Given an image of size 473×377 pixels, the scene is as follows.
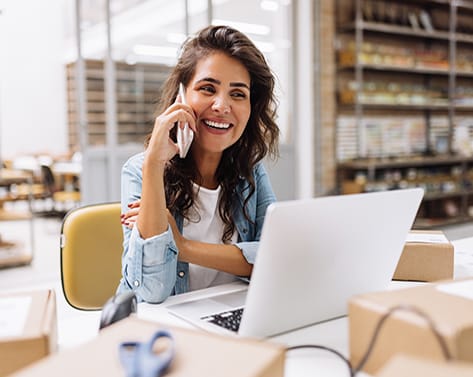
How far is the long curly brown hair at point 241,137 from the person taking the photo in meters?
1.42

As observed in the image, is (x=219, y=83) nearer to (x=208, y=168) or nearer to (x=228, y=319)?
(x=208, y=168)

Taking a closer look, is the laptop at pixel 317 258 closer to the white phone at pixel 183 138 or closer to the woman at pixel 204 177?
the woman at pixel 204 177

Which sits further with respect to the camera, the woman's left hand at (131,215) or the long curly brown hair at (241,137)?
the long curly brown hair at (241,137)

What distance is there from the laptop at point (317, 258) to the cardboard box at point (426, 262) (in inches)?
12.8

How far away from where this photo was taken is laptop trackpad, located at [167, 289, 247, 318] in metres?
1.12

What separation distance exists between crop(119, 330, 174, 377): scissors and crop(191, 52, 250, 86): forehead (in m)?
0.85

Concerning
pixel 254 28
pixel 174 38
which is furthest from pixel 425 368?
pixel 254 28

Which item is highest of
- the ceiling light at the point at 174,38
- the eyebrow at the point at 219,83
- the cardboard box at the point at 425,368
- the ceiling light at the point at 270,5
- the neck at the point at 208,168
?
the ceiling light at the point at 270,5

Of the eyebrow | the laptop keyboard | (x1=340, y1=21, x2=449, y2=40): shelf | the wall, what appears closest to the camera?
the laptop keyboard

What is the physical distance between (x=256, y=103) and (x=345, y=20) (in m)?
3.70

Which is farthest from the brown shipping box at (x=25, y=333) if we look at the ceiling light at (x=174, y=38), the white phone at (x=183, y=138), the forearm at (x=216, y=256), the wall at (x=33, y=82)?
the wall at (x=33, y=82)

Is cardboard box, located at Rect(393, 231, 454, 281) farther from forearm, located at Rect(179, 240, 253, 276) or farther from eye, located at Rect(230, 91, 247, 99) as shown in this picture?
eye, located at Rect(230, 91, 247, 99)

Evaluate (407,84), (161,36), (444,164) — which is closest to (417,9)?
(407,84)

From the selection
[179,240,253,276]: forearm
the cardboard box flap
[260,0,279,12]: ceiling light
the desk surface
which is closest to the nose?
[179,240,253,276]: forearm
